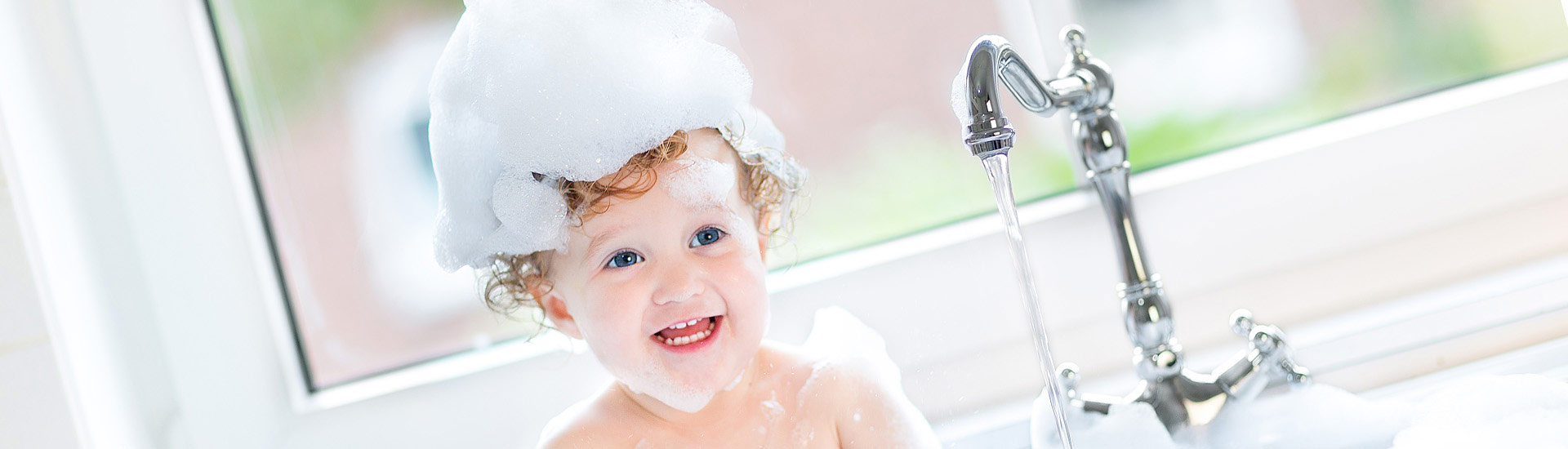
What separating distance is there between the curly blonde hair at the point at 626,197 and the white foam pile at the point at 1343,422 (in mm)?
275

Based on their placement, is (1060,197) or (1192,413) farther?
(1060,197)

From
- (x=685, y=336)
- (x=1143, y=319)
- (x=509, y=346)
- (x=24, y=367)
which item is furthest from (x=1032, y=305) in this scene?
(x=24, y=367)

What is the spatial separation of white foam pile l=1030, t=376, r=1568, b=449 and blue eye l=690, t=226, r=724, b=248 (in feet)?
1.01

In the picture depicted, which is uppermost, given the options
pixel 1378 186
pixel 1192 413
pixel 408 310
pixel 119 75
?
pixel 119 75

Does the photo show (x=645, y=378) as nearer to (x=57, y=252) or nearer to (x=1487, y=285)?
(x=57, y=252)

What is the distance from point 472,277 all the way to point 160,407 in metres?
0.28

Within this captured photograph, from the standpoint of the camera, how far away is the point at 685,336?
77 centimetres

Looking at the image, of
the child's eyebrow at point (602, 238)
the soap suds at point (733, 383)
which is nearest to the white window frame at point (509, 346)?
the soap suds at point (733, 383)

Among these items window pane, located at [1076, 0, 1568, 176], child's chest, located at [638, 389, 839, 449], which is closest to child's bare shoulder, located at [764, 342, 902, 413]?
child's chest, located at [638, 389, 839, 449]

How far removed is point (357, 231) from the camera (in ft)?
3.29

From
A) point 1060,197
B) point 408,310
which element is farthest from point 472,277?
point 1060,197

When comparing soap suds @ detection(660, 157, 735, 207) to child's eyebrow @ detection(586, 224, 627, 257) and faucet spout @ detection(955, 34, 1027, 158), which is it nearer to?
child's eyebrow @ detection(586, 224, 627, 257)

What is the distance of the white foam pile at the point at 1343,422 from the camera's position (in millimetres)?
844

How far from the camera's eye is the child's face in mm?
748
